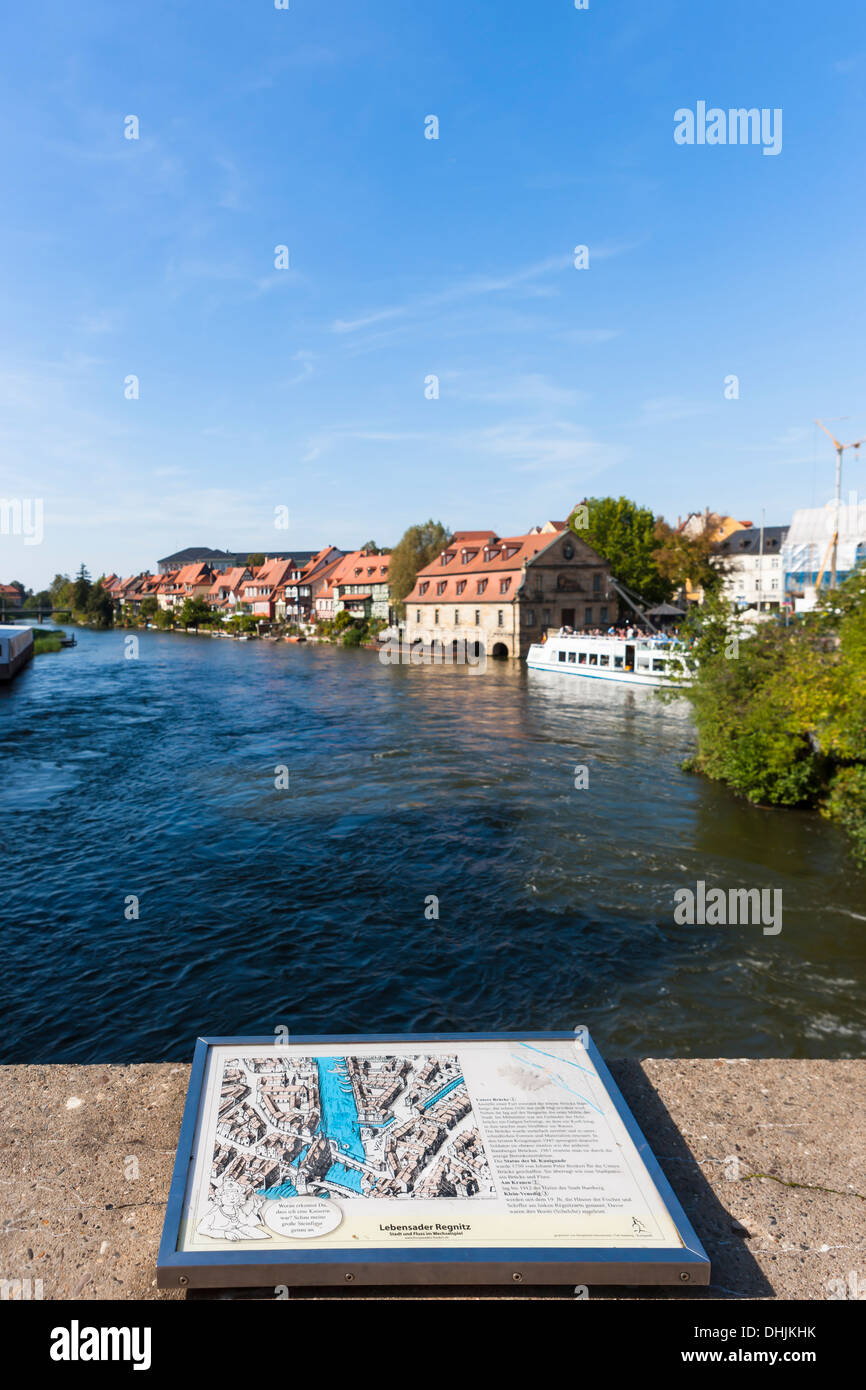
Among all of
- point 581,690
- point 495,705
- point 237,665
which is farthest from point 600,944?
point 237,665

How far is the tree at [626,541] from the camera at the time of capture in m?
90.4

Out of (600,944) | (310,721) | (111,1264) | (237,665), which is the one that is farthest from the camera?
(237,665)

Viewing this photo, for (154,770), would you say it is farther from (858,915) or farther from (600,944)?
(858,915)

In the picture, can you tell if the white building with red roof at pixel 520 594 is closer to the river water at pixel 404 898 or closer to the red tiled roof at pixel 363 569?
the red tiled roof at pixel 363 569

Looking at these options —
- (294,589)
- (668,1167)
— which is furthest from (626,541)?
(668,1167)

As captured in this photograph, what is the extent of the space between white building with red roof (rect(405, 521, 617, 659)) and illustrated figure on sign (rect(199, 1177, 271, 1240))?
77282mm

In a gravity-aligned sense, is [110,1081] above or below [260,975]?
above

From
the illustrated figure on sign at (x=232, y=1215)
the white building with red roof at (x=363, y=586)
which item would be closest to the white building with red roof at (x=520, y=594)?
the white building with red roof at (x=363, y=586)

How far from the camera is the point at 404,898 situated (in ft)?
54.0

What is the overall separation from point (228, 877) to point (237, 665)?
2447 inches

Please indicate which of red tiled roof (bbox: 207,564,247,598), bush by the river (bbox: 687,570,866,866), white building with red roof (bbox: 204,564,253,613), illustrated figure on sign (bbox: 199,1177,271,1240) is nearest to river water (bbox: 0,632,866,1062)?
bush by the river (bbox: 687,570,866,866)

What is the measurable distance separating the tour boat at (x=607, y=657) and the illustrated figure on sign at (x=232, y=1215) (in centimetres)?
5121

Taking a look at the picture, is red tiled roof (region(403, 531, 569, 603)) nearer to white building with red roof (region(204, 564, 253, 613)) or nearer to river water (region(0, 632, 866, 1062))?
river water (region(0, 632, 866, 1062))

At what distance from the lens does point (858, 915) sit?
1570 cm
